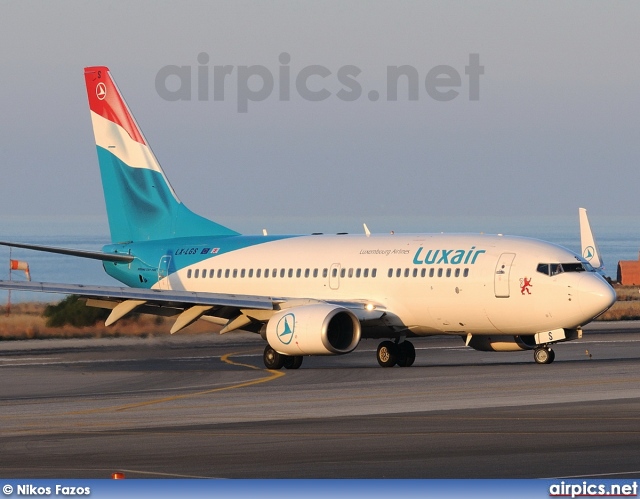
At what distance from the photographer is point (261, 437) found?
21172 millimetres

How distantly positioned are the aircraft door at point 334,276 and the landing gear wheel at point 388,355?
2.39 metres

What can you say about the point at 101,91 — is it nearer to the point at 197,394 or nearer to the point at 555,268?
the point at 555,268

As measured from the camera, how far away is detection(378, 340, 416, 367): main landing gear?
3938 centimetres

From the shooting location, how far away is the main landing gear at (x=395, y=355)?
39375 millimetres

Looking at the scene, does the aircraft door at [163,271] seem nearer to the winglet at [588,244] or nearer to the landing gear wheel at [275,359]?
the landing gear wheel at [275,359]

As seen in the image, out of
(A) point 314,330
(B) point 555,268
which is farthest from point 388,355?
(B) point 555,268

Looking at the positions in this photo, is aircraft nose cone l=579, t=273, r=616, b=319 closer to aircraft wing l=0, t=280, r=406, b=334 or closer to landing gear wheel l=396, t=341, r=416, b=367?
aircraft wing l=0, t=280, r=406, b=334

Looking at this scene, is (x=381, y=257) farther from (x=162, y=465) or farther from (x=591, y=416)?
(x=162, y=465)

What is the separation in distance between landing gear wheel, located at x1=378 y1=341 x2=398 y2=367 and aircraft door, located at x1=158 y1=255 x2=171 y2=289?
28.6 ft

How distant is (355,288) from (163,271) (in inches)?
308

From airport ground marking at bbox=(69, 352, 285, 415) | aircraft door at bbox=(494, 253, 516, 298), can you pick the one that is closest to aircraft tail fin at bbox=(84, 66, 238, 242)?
airport ground marking at bbox=(69, 352, 285, 415)

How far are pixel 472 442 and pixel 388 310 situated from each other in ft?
62.9

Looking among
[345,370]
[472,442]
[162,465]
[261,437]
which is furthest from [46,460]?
[345,370]

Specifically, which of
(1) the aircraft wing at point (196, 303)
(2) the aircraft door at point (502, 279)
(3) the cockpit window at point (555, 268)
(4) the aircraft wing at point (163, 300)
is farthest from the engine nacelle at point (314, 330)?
(3) the cockpit window at point (555, 268)
